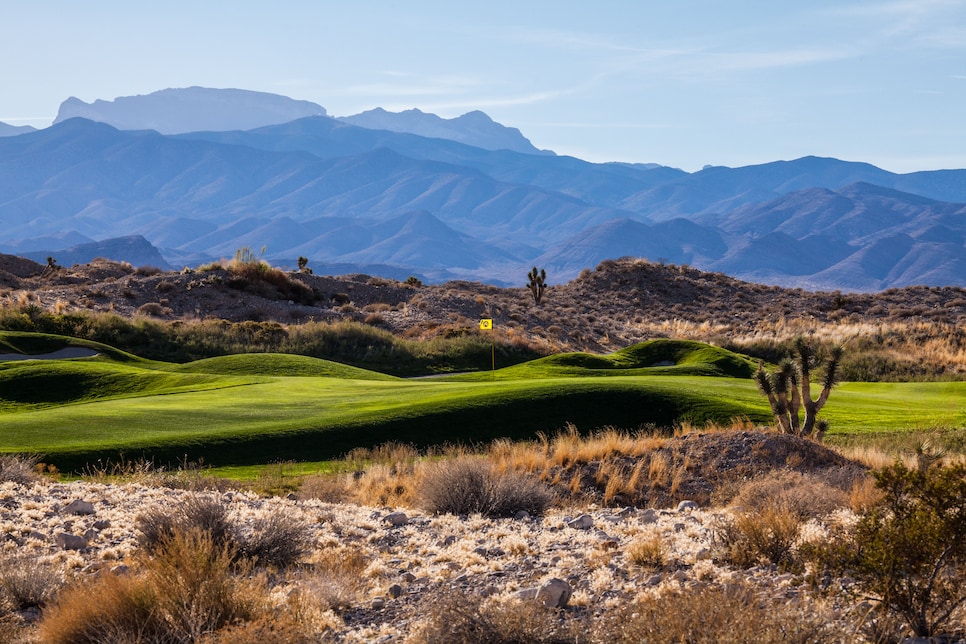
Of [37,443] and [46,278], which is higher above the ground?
[46,278]

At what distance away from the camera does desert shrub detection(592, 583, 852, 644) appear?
6.17 m

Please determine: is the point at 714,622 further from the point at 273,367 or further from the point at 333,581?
the point at 273,367

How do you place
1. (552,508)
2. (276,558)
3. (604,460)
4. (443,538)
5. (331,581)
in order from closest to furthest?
1. (331,581)
2. (276,558)
3. (443,538)
4. (552,508)
5. (604,460)

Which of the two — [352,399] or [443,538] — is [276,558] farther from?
[352,399]

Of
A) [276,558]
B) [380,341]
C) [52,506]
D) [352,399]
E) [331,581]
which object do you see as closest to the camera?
[331,581]

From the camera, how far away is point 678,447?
56.5 ft

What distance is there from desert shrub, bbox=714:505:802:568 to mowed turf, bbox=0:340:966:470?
1209 cm

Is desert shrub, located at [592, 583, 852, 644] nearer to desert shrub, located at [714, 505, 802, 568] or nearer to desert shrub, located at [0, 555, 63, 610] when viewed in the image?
desert shrub, located at [714, 505, 802, 568]

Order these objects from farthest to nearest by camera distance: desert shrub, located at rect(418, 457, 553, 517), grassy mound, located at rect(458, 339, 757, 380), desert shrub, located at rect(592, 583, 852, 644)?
grassy mound, located at rect(458, 339, 757, 380) < desert shrub, located at rect(418, 457, 553, 517) < desert shrub, located at rect(592, 583, 852, 644)

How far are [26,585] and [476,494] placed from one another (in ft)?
21.5

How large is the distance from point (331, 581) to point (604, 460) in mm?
8789

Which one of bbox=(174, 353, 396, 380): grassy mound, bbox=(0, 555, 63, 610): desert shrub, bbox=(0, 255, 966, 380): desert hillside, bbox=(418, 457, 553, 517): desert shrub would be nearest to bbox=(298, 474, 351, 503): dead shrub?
bbox=(418, 457, 553, 517): desert shrub

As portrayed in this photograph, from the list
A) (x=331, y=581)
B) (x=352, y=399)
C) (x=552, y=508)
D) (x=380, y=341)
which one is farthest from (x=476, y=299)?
(x=331, y=581)

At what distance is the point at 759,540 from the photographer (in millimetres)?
9156
